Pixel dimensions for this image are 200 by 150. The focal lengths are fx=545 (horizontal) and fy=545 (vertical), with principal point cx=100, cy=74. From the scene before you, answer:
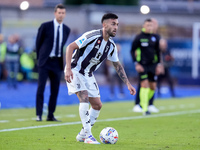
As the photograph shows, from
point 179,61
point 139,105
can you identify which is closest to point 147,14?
point 179,61

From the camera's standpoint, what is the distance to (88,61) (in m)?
8.20

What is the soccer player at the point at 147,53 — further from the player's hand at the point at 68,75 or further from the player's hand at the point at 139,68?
the player's hand at the point at 68,75

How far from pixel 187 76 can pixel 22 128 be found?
71.0 ft

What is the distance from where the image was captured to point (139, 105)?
47.7 feet

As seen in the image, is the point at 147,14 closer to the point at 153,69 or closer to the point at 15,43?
the point at 15,43

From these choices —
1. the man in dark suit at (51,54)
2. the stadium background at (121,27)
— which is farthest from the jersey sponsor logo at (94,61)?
the stadium background at (121,27)

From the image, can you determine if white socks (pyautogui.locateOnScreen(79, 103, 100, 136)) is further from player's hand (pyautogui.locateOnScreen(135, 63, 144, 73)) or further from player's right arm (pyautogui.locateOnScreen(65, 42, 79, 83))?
player's hand (pyautogui.locateOnScreen(135, 63, 144, 73))

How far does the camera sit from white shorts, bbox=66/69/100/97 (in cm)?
808

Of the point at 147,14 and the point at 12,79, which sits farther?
the point at 147,14

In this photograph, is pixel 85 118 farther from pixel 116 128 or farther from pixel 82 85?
pixel 116 128

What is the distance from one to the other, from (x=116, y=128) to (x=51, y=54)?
2.30 metres

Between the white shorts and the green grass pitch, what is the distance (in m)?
0.75

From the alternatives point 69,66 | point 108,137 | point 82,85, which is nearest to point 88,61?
point 82,85

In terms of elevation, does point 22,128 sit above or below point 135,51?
below
